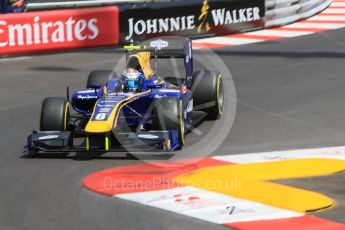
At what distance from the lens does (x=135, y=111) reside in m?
10.1

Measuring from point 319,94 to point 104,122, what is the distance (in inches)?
208

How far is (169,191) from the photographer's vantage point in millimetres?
7922

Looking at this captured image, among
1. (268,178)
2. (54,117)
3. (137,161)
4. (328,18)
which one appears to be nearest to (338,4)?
(328,18)

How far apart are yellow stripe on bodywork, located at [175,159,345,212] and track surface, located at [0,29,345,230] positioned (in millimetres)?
226

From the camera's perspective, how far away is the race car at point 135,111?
30.9ft

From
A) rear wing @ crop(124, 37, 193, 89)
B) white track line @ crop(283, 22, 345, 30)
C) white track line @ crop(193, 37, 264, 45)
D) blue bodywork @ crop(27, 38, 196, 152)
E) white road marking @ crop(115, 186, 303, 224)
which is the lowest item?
white road marking @ crop(115, 186, 303, 224)

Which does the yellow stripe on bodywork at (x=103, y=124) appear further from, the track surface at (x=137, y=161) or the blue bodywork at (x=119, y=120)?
the track surface at (x=137, y=161)

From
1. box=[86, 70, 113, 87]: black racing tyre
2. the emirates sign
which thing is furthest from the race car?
the emirates sign

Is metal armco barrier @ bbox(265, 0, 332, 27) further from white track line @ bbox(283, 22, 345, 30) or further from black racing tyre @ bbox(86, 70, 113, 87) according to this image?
black racing tyre @ bbox(86, 70, 113, 87)

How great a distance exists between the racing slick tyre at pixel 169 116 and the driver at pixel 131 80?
687 millimetres

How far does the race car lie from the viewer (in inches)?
371

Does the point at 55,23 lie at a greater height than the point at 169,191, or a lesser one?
greater

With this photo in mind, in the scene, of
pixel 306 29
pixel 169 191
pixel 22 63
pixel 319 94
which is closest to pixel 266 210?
pixel 169 191

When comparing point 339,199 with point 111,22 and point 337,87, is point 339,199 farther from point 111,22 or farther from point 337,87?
point 111,22
